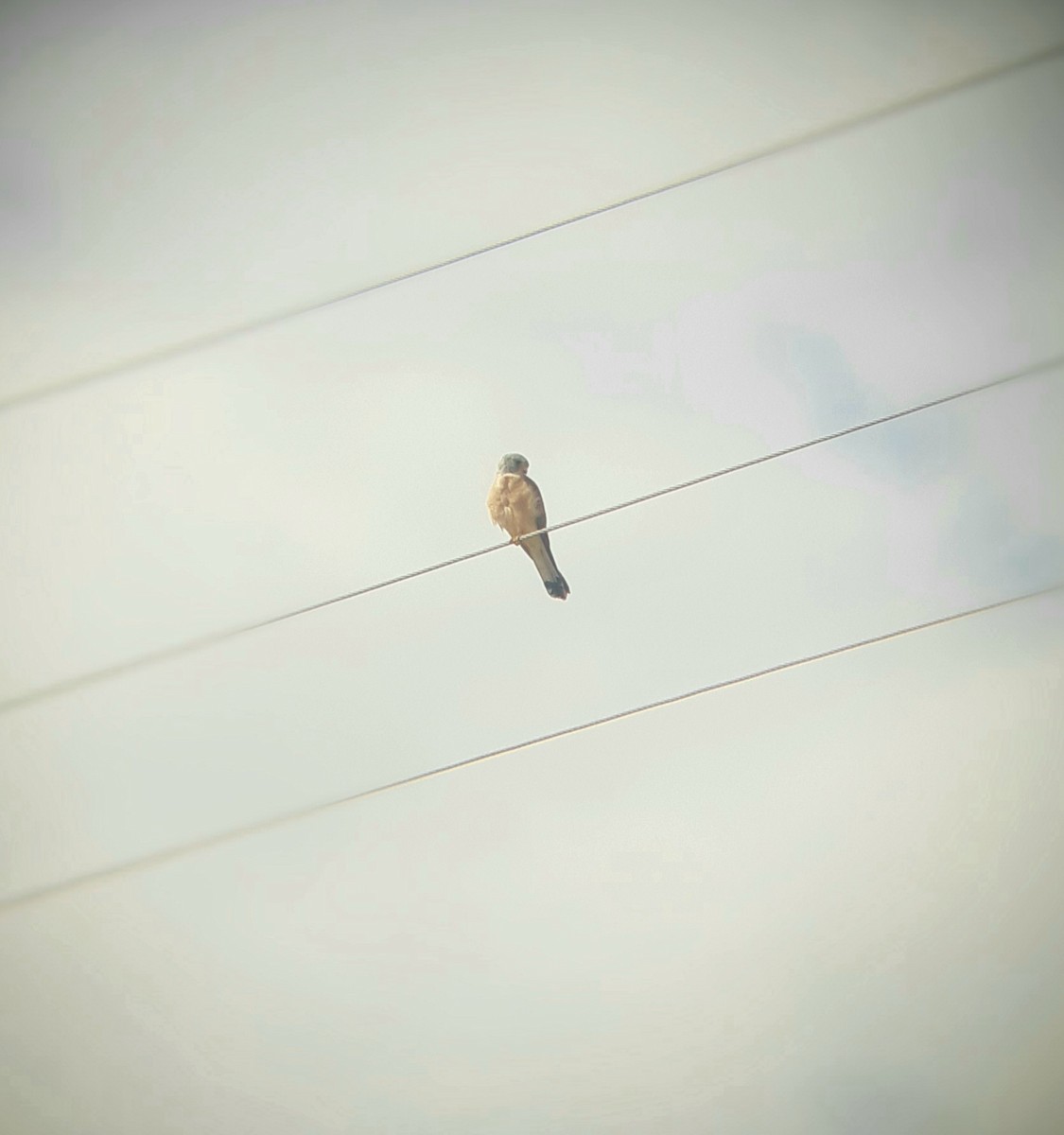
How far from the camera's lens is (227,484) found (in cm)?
235

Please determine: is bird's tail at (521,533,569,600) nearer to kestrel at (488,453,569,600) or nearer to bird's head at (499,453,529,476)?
kestrel at (488,453,569,600)

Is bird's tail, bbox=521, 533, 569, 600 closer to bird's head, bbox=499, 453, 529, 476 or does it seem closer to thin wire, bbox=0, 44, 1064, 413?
bird's head, bbox=499, 453, 529, 476

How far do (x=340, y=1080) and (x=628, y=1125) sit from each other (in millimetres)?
757

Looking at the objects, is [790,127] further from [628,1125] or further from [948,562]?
[628,1125]

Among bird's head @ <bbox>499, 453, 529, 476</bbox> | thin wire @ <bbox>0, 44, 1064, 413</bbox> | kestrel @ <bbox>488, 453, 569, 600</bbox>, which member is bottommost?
kestrel @ <bbox>488, 453, 569, 600</bbox>

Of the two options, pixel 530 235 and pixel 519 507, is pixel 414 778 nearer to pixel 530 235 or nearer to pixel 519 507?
pixel 519 507

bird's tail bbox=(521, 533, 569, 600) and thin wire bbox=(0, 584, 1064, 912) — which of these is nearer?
bird's tail bbox=(521, 533, 569, 600)

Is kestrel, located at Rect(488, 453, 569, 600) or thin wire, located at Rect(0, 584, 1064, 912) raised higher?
kestrel, located at Rect(488, 453, 569, 600)

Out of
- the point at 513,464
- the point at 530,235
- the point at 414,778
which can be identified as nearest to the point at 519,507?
the point at 513,464

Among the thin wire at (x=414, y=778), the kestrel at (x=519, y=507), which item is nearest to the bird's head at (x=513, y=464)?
the kestrel at (x=519, y=507)

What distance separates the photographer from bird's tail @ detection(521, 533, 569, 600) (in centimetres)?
225

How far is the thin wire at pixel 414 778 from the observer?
7.99 ft

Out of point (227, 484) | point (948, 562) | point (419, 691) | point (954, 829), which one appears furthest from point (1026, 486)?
point (227, 484)

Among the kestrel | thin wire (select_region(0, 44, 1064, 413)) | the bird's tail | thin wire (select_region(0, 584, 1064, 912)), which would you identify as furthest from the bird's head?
thin wire (select_region(0, 584, 1064, 912))
